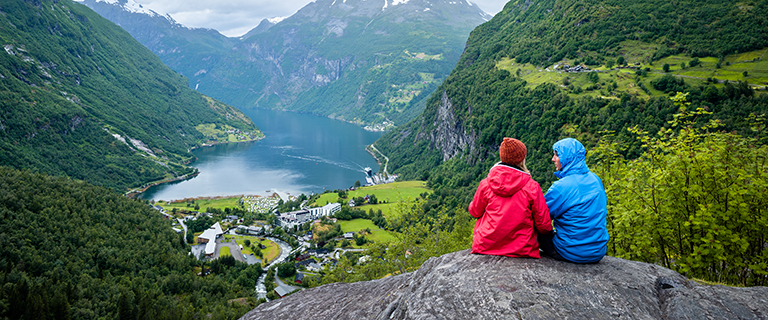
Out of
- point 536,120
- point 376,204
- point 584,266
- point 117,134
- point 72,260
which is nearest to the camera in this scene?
point 584,266

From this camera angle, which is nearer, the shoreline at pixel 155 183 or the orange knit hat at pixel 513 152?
the orange knit hat at pixel 513 152

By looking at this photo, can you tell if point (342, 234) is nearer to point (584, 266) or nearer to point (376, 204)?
point (376, 204)

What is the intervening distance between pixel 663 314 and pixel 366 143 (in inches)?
6858

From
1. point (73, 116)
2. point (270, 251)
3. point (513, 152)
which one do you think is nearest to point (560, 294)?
point (513, 152)

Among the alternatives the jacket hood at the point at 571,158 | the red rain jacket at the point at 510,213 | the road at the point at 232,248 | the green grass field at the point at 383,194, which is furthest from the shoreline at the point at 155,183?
the jacket hood at the point at 571,158

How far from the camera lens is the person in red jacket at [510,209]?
18.0 ft

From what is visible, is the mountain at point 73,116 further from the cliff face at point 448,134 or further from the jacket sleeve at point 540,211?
the jacket sleeve at point 540,211

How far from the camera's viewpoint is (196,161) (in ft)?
483

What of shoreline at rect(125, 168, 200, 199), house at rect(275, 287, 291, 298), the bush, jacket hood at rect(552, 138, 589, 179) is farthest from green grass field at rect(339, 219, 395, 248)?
shoreline at rect(125, 168, 200, 199)

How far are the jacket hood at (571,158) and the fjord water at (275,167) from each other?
95120 millimetres

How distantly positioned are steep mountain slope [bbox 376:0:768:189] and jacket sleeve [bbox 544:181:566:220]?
1688cm

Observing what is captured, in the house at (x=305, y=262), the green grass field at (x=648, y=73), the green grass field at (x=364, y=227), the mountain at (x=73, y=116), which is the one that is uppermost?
the mountain at (x=73, y=116)

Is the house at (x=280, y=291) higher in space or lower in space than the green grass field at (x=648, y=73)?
lower

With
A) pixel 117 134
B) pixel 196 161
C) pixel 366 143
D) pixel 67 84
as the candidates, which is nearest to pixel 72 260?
pixel 196 161
